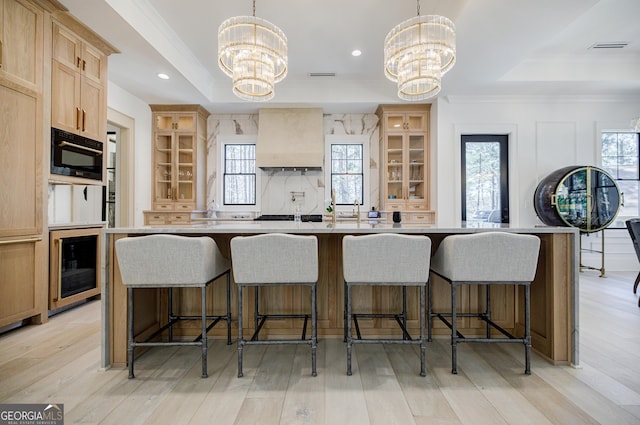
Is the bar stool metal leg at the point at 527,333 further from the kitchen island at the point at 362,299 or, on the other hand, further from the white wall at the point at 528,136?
the white wall at the point at 528,136

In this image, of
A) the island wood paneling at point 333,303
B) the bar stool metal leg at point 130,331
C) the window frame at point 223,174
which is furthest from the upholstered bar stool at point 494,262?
the window frame at point 223,174

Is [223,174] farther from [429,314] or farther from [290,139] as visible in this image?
[429,314]

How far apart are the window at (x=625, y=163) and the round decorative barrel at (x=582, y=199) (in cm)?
65

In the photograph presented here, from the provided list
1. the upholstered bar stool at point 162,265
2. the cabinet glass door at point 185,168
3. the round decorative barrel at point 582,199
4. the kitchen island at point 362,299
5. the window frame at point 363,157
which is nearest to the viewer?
the upholstered bar stool at point 162,265

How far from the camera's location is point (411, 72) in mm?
2809

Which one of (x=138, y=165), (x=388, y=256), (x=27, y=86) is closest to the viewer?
(x=388, y=256)

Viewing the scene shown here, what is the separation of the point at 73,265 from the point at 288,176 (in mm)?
3540

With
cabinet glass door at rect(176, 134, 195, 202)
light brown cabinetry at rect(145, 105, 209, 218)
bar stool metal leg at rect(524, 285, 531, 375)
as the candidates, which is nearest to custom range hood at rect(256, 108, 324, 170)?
light brown cabinetry at rect(145, 105, 209, 218)

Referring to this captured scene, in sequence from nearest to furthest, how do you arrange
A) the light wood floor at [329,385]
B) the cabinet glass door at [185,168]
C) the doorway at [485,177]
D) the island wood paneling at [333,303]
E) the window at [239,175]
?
the light wood floor at [329,385], the island wood paneling at [333,303], the doorway at [485,177], the cabinet glass door at [185,168], the window at [239,175]

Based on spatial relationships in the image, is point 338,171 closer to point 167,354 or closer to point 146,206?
point 146,206

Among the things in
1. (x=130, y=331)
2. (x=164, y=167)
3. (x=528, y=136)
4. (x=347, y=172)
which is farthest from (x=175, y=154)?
(x=528, y=136)

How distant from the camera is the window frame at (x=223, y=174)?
5.85 meters

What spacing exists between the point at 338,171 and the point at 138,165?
3.44 metres

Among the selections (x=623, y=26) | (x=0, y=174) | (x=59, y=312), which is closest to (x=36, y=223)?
(x=0, y=174)
